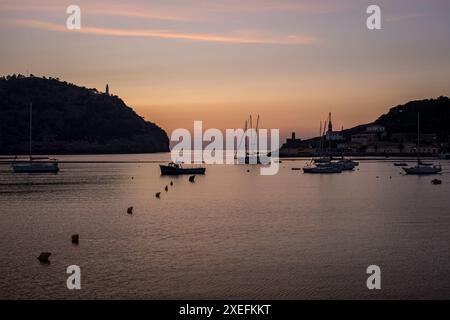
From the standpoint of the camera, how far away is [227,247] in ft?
101

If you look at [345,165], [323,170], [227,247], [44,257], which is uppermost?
[345,165]

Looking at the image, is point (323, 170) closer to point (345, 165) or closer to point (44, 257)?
point (345, 165)

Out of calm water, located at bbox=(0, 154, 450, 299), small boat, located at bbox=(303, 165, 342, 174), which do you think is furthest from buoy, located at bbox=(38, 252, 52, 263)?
small boat, located at bbox=(303, 165, 342, 174)

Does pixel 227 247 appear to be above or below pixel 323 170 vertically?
below

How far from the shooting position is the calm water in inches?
880

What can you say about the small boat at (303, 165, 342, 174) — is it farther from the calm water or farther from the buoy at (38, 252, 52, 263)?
the buoy at (38, 252, 52, 263)

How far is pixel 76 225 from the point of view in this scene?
39.1 metres

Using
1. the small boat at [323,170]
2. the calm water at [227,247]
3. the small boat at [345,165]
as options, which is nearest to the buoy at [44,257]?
the calm water at [227,247]

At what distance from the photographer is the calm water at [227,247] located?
73.4 feet

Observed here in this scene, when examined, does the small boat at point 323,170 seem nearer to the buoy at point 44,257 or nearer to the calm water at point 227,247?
the calm water at point 227,247

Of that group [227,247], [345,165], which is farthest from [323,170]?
[227,247]

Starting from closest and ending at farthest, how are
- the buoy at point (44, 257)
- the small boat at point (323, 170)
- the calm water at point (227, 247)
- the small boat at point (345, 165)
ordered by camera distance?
the calm water at point (227, 247) → the buoy at point (44, 257) → the small boat at point (323, 170) → the small boat at point (345, 165)

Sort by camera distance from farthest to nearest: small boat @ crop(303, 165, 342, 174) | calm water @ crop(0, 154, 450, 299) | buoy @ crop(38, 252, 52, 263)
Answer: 1. small boat @ crop(303, 165, 342, 174)
2. buoy @ crop(38, 252, 52, 263)
3. calm water @ crop(0, 154, 450, 299)
